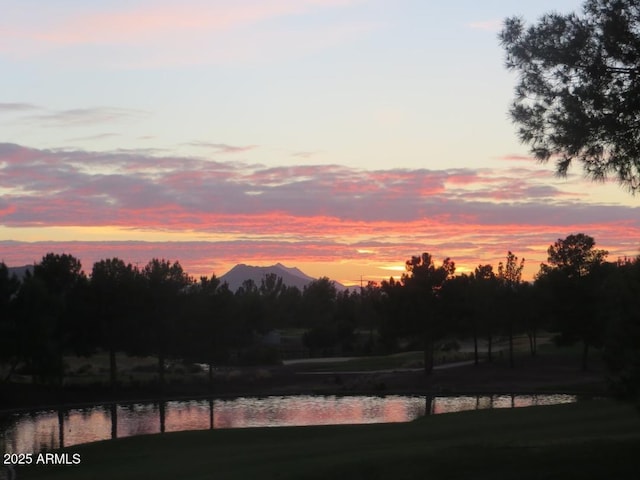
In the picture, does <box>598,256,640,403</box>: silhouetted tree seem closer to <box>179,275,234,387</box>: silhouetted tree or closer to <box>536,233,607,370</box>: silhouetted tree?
<box>536,233,607,370</box>: silhouetted tree

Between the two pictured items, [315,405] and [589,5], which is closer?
[589,5]

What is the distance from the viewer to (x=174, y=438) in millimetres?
29422

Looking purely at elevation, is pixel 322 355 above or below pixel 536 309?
below

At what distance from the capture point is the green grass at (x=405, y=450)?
51.9 ft

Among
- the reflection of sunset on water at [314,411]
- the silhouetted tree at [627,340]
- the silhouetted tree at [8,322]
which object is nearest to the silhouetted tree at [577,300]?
the reflection of sunset on water at [314,411]

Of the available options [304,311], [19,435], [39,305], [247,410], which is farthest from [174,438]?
[304,311]

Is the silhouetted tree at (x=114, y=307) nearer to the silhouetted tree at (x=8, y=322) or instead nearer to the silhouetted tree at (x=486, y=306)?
the silhouetted tree at (x=8, y=322)

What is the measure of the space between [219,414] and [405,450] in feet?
88.7

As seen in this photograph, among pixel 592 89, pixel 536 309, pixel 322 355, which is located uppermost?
pixel 592 89

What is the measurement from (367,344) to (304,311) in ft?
139

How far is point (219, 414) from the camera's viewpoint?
45.5 meters

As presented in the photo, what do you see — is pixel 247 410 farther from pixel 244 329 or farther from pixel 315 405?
pixel 244 329

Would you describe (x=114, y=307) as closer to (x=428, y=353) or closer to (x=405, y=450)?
(x=428, y=353)

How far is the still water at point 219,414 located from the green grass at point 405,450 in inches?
316
